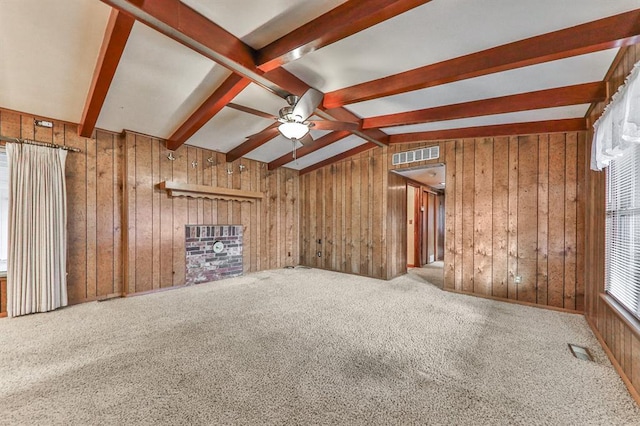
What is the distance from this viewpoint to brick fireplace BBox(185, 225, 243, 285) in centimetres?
468

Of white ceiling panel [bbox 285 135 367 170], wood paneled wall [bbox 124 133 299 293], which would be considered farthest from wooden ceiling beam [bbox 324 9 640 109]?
wood paneled wall [bbox 124 133 299 293]

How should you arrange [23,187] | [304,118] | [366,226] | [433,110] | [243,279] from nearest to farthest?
[304,118]
[23,187]
[433,110]
[243,279]
[366,226]

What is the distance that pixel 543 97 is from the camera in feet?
9.39

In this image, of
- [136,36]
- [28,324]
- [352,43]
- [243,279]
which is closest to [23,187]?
[28,324]

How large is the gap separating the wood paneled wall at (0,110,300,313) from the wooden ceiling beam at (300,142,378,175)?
1871 mm

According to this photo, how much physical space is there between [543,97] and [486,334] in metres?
2.60

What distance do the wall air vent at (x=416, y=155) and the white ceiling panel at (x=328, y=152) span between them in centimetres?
76

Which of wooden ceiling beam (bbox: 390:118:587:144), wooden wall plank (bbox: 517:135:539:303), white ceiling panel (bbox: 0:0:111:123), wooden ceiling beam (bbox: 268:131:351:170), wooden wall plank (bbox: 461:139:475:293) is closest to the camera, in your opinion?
white ceiling panel (bbox: 0:0:111:123)

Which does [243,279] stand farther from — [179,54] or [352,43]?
[352,43]

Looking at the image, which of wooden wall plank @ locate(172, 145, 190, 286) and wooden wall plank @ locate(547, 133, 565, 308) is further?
wooden wall plank @ locate(172, 145, 190, 286)

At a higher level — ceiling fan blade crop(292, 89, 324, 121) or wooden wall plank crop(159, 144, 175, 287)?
ceiling fan blade crop(292, 89, 324, 121)

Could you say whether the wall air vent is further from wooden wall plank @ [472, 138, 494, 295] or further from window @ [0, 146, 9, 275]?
window @ [0, 146, 9, 275]

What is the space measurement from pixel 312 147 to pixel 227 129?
1625 mm

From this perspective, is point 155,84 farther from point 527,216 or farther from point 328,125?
point 527,216
